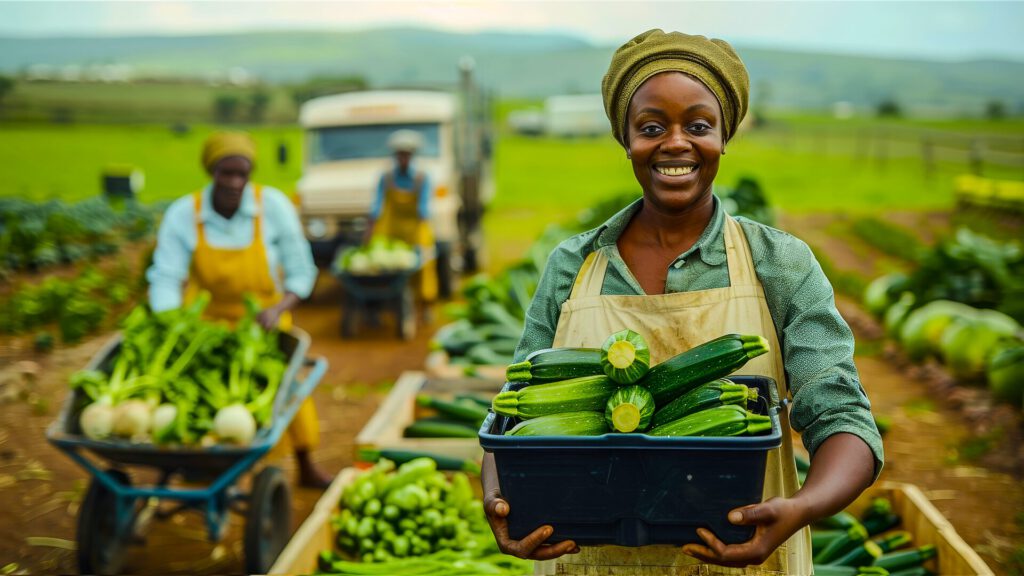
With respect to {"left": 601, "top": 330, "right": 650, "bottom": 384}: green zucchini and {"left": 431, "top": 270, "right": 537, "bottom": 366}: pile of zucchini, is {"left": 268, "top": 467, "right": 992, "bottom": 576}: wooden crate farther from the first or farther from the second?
{"left": 431, "top": 270, "right": 537, "bottom": 366}: pile of zucchini

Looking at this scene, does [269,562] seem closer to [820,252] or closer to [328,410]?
[328,410]

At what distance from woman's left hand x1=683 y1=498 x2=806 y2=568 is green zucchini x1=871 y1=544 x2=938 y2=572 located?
2.16 m

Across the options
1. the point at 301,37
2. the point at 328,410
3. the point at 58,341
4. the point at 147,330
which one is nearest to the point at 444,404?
the point at 147,330

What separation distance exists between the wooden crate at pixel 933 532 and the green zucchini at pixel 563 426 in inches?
87.4

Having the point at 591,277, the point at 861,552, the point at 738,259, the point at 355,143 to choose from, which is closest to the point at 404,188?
the point at 355,143

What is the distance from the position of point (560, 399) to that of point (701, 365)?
13.2 inches

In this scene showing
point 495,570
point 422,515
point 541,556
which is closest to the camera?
point 541,556

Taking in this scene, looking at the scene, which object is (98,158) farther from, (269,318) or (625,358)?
(625,358)

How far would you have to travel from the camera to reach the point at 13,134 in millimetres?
42688

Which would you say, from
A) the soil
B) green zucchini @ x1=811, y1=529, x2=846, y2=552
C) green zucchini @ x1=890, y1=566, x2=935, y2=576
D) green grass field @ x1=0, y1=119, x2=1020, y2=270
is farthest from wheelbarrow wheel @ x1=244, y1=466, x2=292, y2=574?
green grass field @ x1=0, y1=119, x2=1020, y2=270

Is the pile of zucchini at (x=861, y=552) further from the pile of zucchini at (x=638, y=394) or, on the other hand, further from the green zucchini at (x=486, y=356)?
the green zucchini at (x=486, y=356)

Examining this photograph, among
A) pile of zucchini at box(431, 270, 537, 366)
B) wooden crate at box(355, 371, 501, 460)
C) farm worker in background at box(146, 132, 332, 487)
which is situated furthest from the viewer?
pile of zucchini at box(431, 270, 537, 366)

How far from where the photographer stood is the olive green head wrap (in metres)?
2.16

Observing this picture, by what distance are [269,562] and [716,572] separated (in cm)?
321
